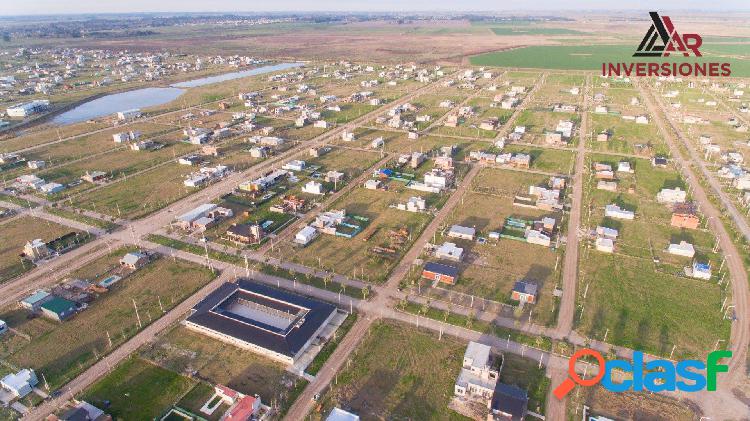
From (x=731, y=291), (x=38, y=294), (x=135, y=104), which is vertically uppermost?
(x=135, y=104)

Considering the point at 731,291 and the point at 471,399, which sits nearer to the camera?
the point at 471,399

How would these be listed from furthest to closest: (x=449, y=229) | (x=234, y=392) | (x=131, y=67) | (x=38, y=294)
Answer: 1. (x=131, y=67)
2. (x=449, y=229)
3. (x=38, y=294)
4. (x=234, y=392)

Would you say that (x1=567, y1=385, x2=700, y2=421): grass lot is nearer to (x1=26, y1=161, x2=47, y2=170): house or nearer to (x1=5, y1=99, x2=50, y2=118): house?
(x1=26, y1=161, x2=47, y2=170): house

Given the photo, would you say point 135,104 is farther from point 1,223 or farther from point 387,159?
point 387,159

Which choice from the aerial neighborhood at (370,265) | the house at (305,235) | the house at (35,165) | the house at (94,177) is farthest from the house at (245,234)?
the house at (35,165)

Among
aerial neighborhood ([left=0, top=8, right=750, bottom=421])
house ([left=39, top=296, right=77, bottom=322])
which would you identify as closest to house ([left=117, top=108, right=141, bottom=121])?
aerial neighborhood ([left=0, top=8, right=750, bottom=421])

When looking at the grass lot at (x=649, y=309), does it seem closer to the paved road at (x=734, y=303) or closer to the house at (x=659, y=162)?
the paved road at (x=734, y=303)

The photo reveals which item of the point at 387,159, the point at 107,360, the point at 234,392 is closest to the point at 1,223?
the point at 107,360
